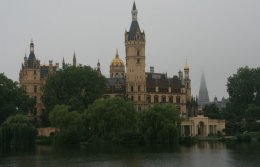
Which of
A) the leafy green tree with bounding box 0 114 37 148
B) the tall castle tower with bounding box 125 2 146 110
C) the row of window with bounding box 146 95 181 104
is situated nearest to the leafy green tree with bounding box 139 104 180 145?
the leafy green tree with bounding box 0 114 37 148

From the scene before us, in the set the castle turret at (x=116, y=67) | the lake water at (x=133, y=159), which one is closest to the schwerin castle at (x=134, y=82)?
the castle turret at (x=116, y=67)

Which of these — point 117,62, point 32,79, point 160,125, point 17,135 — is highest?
point 117,62

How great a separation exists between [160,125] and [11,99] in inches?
1481

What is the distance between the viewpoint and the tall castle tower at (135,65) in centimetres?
12394

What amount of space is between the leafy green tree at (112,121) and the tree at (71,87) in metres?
24.7

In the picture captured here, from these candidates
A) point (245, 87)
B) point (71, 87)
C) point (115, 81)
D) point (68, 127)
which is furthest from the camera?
point (245, 87)

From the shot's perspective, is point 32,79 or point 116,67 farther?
point 116,67

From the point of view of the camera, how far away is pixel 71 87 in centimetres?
11250

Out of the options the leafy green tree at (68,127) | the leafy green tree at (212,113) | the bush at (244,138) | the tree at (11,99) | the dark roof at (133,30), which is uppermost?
the dark roof at (133,30)

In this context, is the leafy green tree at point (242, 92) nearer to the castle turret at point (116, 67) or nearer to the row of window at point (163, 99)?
the row of window at point (163, 99)

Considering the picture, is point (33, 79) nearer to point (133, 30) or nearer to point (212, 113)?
Answer: point (133, 30)

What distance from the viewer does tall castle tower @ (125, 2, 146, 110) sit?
12394 centimetres

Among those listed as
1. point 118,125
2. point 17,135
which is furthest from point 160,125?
point 17,135

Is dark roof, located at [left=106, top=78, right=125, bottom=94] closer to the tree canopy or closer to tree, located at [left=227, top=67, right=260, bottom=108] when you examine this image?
the tree canopy
